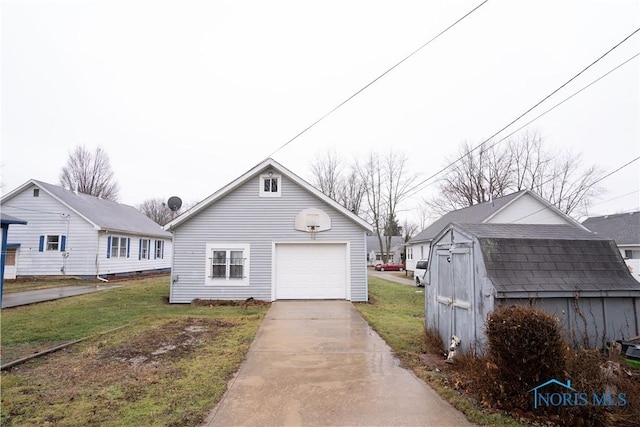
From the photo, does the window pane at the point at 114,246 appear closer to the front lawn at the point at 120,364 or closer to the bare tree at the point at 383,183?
the front lawn at the point at 120,364

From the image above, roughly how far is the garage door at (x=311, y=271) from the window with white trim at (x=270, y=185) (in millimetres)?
2012

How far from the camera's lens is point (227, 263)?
12.8 metres

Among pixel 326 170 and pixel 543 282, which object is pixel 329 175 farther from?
pixel 543 282

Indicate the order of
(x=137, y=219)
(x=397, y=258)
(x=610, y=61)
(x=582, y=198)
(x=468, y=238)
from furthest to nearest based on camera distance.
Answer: (x=397, y=258), (x=582, y=198), (x=137, y=219), (x=610, y=61), (x=468, y=238)

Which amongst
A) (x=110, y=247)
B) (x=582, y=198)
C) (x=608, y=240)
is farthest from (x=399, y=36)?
(x=582, y=198)

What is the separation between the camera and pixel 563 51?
7648 millimetres

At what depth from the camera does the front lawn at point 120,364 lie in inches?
148

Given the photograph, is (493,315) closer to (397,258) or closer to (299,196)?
(299,196)

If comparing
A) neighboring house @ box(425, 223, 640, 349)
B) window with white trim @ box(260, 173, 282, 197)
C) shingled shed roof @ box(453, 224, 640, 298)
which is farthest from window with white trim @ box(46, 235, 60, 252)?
shingled shed roof @ box(453, 224, 640, 298)

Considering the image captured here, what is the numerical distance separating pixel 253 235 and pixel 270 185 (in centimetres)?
201

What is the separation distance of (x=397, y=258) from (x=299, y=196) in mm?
50413

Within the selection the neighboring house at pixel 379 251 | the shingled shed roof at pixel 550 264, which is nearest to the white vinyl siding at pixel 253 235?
the shingled shed roof at pixel 550 264

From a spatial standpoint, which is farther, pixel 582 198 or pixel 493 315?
pixel 582 198

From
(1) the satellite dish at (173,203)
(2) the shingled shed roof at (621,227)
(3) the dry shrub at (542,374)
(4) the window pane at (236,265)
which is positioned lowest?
(3) the dry shrub at (542,374)
